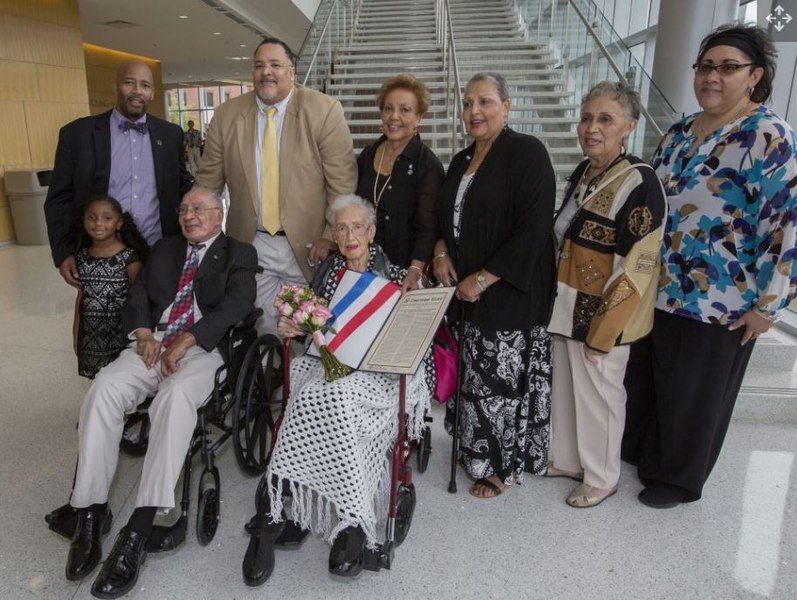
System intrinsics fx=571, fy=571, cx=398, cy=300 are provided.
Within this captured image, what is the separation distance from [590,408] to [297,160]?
155 centimetres

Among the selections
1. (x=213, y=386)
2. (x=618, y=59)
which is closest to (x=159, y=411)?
(x=213, y=386)

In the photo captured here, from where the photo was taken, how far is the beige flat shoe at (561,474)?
2.37 m

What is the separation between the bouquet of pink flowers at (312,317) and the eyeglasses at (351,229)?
0.29 meters

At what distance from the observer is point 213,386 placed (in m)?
2.04

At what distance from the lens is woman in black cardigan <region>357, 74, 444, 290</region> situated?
7.39 feet

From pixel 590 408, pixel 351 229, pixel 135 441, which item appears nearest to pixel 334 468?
pixel 351 229

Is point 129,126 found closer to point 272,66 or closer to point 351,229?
point 272,66

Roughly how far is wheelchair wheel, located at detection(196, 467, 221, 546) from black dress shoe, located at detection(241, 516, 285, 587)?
0.18 metres

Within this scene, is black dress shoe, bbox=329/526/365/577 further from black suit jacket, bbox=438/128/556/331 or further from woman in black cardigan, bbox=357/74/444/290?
woman in black cardigan, bbox=357/74/444/290

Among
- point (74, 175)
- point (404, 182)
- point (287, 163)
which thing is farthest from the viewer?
point (74, 175)

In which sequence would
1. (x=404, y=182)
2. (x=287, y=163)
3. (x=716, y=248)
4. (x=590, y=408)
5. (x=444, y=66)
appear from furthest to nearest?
(x=444, y=66), (x=287, y=163), (x=404, y=182), (x=590, y=408), (x=716, y=248)

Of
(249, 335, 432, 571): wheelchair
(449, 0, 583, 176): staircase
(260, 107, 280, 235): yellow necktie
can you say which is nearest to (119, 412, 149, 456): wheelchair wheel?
(249, 335, 432, 571): wheelchair

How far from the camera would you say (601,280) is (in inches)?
78.3

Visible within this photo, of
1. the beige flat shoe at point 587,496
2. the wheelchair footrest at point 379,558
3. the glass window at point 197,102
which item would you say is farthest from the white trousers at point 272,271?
the glass window at point 197,102
